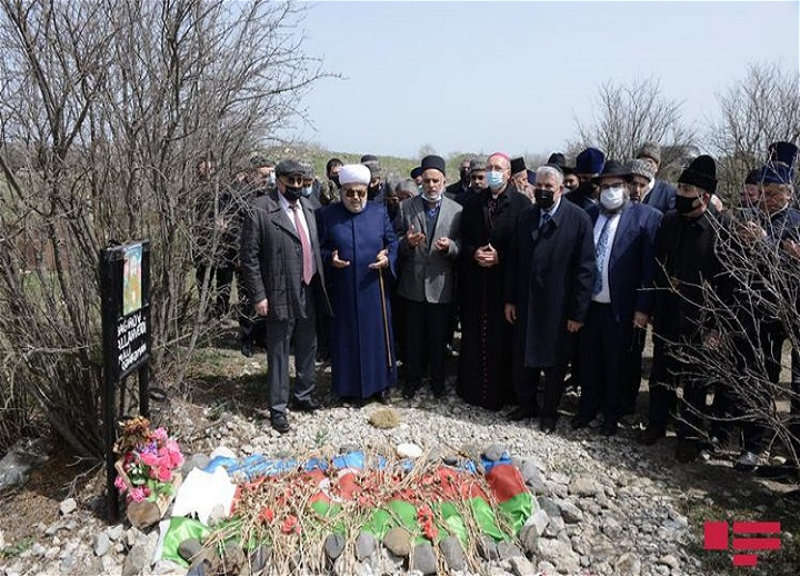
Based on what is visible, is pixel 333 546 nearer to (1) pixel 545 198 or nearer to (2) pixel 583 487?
(2) pixel 583 487

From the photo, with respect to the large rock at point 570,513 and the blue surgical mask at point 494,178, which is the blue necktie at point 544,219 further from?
the large rock at point 570,513

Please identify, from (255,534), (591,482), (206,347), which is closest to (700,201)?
(591,482)

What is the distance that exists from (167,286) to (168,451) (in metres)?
1.37

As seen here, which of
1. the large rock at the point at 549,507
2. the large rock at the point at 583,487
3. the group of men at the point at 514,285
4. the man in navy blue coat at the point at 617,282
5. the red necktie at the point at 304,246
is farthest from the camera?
the red necktie at the point at 304,246

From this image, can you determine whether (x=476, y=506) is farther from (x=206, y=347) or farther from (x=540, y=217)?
(x=206, y=347)

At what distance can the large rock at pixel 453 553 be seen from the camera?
3.21 m

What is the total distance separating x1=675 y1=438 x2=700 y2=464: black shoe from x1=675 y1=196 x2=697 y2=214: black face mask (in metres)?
1.61

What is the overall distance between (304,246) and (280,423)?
1355 millimetres

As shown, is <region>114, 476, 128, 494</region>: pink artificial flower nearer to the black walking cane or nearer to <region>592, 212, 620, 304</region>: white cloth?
the black walking cane

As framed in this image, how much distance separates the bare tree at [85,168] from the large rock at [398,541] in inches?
83.2

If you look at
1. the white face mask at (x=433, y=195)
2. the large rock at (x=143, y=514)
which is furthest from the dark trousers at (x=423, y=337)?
the large rock at (x=143, y=514)

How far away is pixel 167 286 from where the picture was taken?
15.0 ft

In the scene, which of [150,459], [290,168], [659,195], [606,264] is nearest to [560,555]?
[606,264]

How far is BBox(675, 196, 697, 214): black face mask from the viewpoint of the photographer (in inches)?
168
